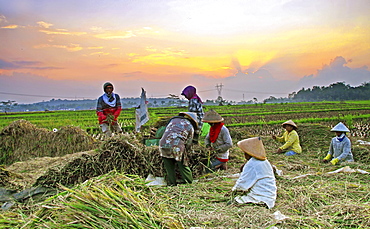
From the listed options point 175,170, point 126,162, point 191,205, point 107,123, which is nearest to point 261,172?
point 191,205

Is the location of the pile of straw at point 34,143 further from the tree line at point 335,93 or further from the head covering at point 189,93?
the tree line at point 335,93

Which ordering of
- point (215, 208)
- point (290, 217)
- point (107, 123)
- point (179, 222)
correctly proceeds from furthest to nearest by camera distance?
point (107, 123) < point (215, 208) < point (290, 217) < point (179, 222)

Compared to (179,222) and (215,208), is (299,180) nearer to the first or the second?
(215,208)

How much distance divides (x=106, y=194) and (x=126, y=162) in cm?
195

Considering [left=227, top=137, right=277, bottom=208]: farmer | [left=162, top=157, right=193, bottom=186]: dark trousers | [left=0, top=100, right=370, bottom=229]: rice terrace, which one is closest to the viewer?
[left=0, top=100, right=370, bottom=229]: rice terrace

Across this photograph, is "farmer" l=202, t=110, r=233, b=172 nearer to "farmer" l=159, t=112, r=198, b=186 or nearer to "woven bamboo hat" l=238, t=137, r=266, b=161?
"farmer" l=159, t=112, r=198, b=186

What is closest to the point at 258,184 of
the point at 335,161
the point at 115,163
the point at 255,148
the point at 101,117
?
the point at 255,148

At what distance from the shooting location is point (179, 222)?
88.0 inches

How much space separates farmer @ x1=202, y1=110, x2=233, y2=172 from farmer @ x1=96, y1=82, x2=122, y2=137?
8.56 feet

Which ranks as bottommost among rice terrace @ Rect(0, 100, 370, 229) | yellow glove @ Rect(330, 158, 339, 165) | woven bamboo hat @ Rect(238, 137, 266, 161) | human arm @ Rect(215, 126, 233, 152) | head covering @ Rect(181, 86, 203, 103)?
yellow glove @ Rect(330, 158, 339, 165)

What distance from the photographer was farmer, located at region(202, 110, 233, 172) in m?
4.41

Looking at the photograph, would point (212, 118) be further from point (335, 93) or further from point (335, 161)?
point (335, 93)

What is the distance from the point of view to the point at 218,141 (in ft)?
14.8

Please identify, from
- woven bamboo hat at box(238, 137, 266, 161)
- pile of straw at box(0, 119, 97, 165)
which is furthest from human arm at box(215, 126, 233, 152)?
pile of straw at box(0, 119, 97, 165)
